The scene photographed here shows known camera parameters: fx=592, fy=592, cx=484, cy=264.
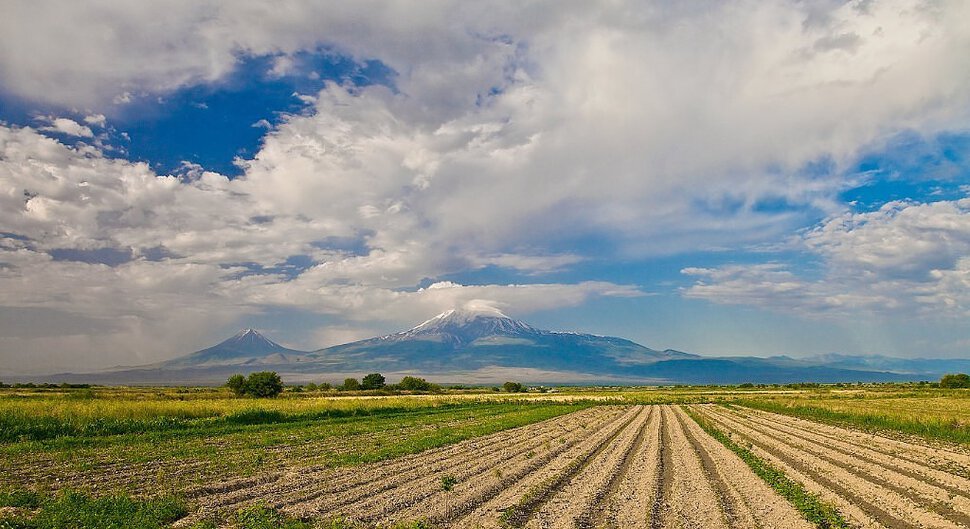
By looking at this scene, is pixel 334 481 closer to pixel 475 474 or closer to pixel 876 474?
pixel 475 474

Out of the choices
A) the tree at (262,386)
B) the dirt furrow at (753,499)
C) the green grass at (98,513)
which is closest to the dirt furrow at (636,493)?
the dirt furrow at (753,499)

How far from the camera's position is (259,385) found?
286 ft

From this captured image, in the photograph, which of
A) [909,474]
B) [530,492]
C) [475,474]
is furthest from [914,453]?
[475,474]


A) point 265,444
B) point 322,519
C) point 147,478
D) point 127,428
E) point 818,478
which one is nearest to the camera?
point 322,519

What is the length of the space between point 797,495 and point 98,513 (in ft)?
58.2

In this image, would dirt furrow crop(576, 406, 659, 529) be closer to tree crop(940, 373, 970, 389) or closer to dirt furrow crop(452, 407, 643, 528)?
dirt furrow crop(452, 407, 643, 528)

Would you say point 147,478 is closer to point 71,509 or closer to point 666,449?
point 71,509

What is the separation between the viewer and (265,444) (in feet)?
91.4

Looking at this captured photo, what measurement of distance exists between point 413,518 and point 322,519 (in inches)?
81.2

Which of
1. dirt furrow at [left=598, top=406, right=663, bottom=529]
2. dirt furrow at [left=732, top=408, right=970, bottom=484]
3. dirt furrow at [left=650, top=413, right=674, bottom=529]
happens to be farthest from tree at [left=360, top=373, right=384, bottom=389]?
dirt furrow at [left=598, top=406, right=663, bottom=529]

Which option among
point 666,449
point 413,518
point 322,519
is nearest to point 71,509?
point 322,519

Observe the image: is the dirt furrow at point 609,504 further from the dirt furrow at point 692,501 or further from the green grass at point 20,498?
the green grass at point 20,498

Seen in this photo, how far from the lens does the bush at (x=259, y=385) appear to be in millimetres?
86500

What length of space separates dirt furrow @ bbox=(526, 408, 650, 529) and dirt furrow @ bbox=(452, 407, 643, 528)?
29cm
